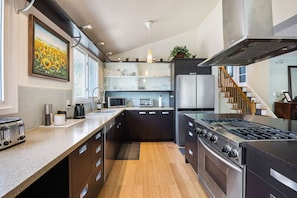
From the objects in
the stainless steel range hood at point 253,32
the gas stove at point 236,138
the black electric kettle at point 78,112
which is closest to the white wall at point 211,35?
the stainless steel range hood at point 253,32

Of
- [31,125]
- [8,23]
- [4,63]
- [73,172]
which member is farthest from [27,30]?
[73,172]

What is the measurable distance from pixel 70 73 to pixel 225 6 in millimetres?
2327

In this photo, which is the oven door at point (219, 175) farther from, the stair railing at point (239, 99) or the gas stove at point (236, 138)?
the stair railing at point (239, 99)

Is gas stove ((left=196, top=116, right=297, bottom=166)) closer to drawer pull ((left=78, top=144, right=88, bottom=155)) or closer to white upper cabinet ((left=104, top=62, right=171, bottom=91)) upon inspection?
drawer pull ((left=78, top=144, right=88, bottom=155))

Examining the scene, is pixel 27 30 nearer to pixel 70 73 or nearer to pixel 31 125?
pixel 31 125

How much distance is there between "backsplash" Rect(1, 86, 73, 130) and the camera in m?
1.85

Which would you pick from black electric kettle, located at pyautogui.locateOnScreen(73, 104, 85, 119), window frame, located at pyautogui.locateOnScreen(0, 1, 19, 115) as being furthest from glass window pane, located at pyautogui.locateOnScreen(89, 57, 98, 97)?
window frame, located at pyautogui.locateOnScreen(0, 1, 19, 115)

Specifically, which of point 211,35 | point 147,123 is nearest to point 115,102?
point 147,123

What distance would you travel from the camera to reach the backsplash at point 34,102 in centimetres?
185

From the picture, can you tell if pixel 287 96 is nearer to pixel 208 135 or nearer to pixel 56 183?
pixel 208 135

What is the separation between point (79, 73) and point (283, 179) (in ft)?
11.7

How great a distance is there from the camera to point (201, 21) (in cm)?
554

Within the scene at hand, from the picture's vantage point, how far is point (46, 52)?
2277 mm

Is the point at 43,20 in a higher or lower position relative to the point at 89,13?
lower
